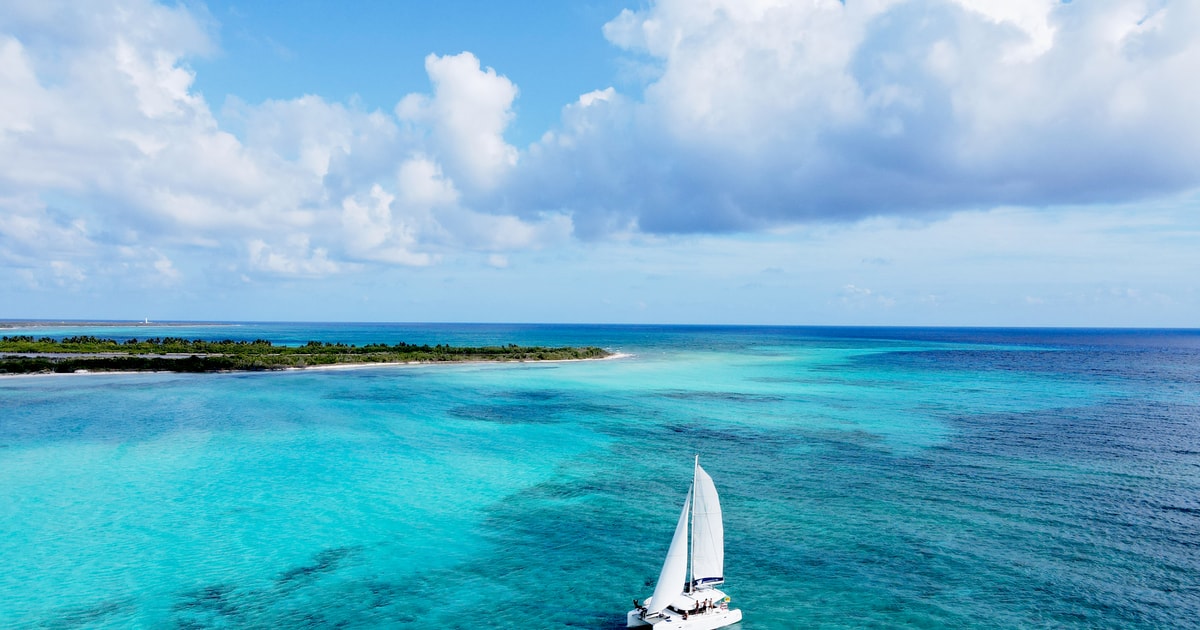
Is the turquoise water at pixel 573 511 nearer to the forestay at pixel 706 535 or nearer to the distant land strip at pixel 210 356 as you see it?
the forestay at pixel 706 535

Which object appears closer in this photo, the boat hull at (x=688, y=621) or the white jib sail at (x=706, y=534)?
the boat hull at (x=688, y=621)

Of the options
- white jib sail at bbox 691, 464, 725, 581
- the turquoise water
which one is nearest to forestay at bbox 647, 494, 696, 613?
white jib sail at bbox 691, 464, 725, 581

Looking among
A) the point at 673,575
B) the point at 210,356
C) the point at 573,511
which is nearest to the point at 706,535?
the point at 673,575

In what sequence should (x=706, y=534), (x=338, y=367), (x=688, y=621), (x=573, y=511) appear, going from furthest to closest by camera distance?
(x=338, y=367) < (x=573, y=511) < (x=706, y=534) < (x=688, y=621)

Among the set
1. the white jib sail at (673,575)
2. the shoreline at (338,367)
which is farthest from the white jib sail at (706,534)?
the shoreline at (338,367)

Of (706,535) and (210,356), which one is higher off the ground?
(210,356)

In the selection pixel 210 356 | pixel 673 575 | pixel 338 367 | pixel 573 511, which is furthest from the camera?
pixel 210 356

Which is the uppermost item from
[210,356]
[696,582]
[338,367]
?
[210,356]

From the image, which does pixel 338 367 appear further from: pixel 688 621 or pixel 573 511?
pixel 688 621
